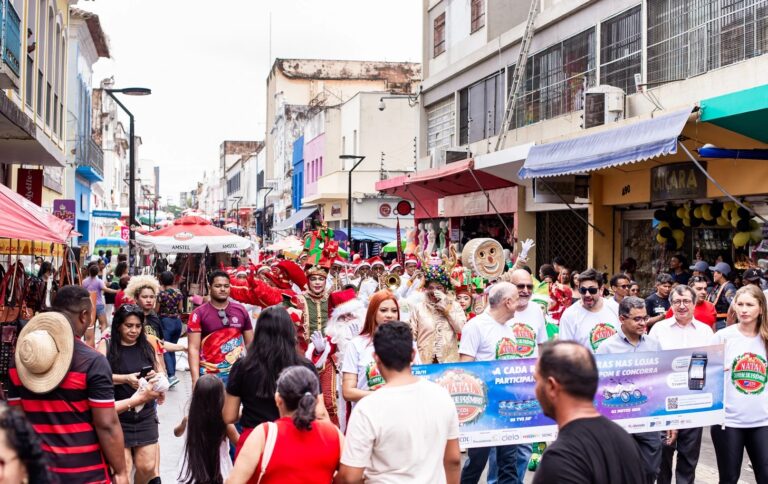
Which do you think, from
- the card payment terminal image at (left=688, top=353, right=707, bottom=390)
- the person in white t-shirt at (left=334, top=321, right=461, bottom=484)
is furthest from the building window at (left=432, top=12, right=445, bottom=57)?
the person in white t-shirt at (left=334, top=321, right=461, bottom=484)

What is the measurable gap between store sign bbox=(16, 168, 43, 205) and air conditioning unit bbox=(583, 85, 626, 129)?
11.8 m

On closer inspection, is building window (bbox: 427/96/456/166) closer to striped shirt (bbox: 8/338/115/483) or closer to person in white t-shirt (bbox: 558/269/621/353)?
person in white t-shirt (bbox: 558/269/621/353)

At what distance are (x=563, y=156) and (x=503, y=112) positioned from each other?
816 centimetres

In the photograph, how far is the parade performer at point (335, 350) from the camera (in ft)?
24.9

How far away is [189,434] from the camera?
552 cm

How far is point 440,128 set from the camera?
93.9 ft

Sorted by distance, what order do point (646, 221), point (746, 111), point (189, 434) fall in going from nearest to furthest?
point (189, 434) → point (746, 111) → point (646, 221)

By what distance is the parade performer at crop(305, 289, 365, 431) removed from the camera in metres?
7.60

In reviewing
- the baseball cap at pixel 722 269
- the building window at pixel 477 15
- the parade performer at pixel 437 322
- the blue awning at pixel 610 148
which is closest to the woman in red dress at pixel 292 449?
the parade performer at pixel 437 322

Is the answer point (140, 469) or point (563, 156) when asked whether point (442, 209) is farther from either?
point (140, 469)

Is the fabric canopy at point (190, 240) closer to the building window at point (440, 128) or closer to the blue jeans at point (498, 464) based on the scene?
the building window at point (440, 128)

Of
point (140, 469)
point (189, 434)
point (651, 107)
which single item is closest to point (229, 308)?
point (140, 469)

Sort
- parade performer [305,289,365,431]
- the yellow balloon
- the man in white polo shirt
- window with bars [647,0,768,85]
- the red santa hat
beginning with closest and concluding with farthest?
the man in white polo shirt, parade performer [305,289,365,431], the red santa hat, window with bars [647,0,768,85], the yellow balloon

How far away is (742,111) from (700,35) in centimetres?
397
